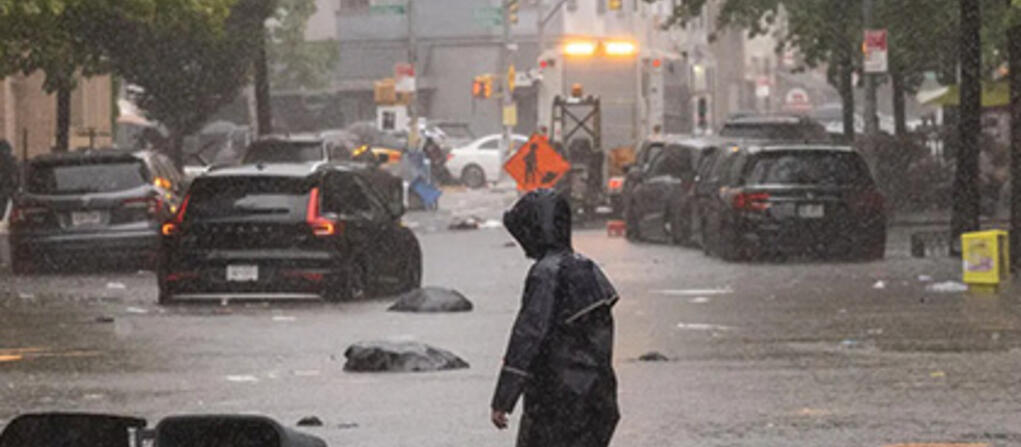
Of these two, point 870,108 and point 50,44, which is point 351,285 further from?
point 870,108

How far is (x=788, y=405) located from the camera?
14.7 meters

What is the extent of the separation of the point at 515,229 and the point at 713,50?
10991 centimetres

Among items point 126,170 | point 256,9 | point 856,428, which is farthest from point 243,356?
point 256,9

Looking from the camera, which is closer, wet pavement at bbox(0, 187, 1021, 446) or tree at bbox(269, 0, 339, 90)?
wet pavement at bbox(0, 187, 1021, 446)

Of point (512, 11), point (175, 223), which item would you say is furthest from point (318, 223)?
point (512, 11)

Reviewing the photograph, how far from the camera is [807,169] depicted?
32.0 metres

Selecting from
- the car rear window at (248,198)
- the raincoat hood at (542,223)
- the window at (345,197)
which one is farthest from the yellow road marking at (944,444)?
the window at (345,197)

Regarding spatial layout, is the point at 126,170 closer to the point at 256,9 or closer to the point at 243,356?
the point at 243,356

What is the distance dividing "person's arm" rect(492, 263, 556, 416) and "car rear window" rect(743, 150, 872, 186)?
23287 mm

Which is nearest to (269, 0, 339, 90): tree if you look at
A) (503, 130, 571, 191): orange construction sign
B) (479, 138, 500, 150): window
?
(479, 138, 500, 150): window

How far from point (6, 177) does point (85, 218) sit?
8.13 m

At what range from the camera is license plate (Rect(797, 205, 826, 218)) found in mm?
31641

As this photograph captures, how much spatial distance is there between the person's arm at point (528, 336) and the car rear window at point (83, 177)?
22.3m

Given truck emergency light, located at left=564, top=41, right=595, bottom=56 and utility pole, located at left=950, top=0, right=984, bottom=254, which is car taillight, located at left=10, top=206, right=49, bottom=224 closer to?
utility pole, located at left=950, top=0, right=984, bottom=254
